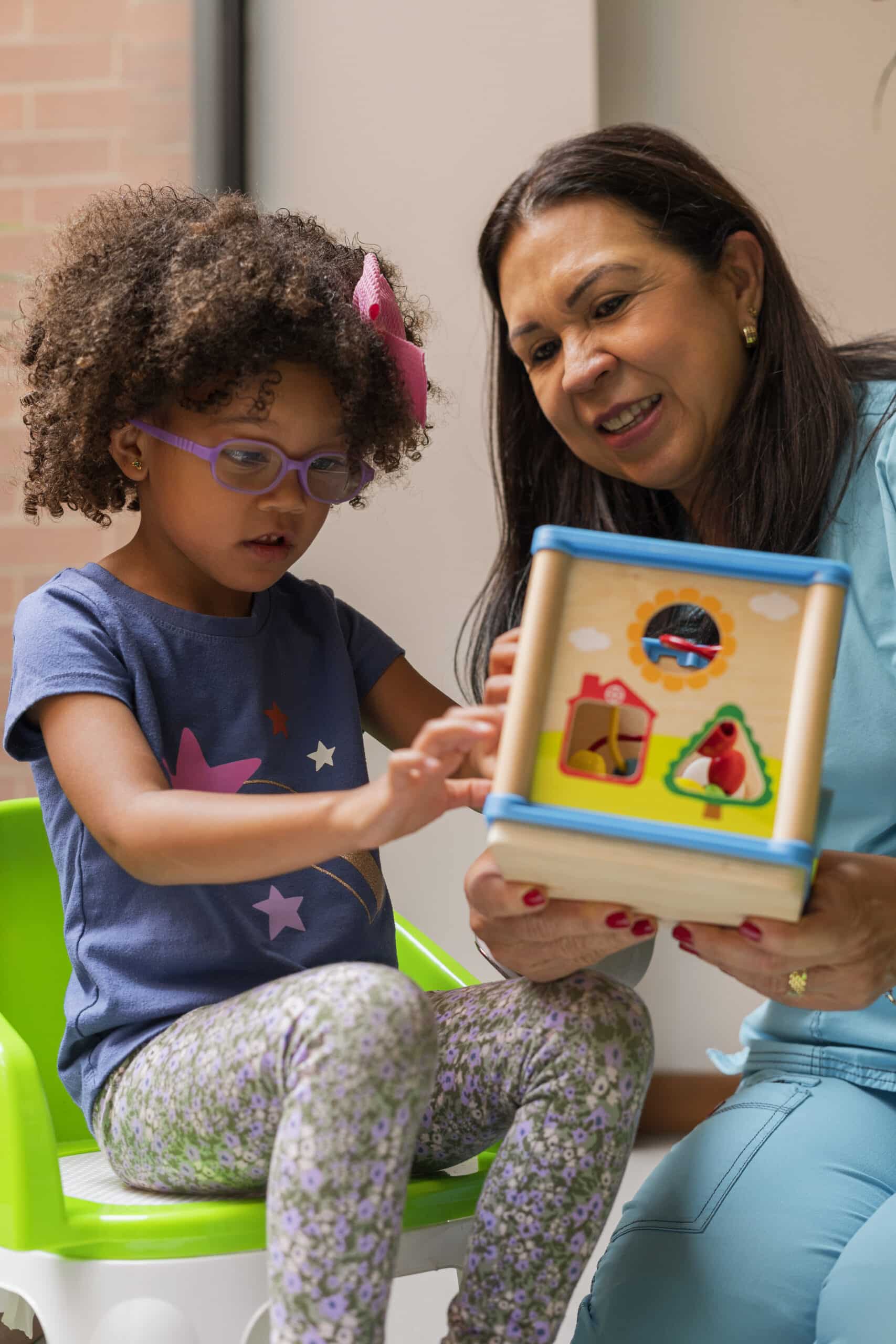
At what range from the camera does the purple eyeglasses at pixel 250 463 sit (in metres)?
0.98

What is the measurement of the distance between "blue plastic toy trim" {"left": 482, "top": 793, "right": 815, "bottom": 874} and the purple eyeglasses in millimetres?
397

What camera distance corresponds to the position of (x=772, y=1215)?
3.16ft

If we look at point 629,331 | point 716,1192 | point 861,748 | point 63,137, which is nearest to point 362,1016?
point 716,1192

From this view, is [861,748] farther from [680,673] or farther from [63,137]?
[63,137]

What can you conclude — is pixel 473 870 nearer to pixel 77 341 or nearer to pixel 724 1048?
pixel 77 341

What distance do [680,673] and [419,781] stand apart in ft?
0.52

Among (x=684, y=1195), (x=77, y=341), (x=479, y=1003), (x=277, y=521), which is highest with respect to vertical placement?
(x=77, y=341)

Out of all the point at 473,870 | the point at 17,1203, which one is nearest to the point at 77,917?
the point at 17,1203

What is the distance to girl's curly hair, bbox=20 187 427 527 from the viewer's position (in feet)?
3.27

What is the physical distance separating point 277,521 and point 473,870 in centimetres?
32

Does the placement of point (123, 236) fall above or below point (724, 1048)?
above

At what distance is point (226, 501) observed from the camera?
993 millimetres

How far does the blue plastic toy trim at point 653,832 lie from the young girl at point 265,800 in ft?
0.21

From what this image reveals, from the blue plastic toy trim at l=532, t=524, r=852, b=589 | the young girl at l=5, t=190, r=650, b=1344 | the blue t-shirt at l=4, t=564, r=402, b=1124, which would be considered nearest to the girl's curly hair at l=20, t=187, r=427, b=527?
the young girl at l=5, t=190, r=650, b=1344
